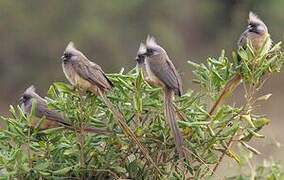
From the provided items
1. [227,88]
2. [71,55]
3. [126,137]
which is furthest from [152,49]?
[126,137]

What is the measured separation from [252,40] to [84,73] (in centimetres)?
59

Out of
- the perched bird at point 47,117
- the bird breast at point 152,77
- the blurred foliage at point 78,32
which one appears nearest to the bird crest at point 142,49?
the bird breast at point 152,77

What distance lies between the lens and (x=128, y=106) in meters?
2.67

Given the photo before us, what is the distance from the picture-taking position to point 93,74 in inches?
115

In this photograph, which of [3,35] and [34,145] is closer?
[34,145]

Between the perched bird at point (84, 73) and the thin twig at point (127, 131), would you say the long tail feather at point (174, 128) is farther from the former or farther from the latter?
the perched bird at point (84, 73)

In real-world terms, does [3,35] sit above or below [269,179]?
above

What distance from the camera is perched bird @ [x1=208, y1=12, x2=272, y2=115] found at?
2758mm

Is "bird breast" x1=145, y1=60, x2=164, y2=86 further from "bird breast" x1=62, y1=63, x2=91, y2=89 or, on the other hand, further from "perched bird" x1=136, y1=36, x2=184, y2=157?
"bird breast" x1=62, y1=63, x2=91, y2=89

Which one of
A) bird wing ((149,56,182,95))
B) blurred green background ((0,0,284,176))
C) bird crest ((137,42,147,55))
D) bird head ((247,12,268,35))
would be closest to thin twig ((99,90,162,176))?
bird wing ((149,56,182,95))

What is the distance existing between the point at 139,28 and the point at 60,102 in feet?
46.2

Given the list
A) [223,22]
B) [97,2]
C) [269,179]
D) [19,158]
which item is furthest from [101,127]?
[223,22]

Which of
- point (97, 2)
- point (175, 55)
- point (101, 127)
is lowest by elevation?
point (101, 127)

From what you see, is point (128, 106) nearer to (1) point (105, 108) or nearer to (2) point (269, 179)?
(1) point (105, 108)
